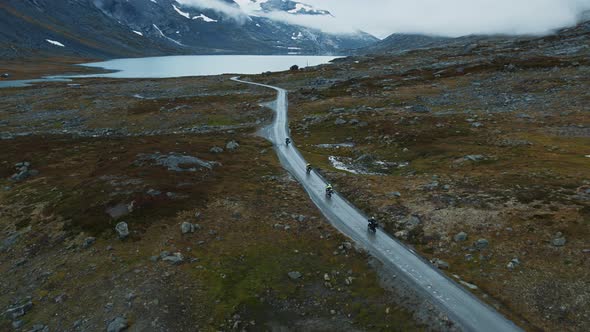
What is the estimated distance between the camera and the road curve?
2192cm

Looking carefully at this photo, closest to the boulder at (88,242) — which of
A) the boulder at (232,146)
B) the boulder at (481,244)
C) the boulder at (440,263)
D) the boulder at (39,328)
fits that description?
the boulder at (39,328)

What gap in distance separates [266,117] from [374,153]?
40.4 meters

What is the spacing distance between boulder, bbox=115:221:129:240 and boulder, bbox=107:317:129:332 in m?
9.98

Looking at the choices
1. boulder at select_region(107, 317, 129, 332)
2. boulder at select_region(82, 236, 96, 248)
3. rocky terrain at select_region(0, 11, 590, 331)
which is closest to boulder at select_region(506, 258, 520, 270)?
rocky terrain at select_region(0, 11, 590, 331)

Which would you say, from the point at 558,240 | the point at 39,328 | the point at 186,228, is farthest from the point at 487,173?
the point at 39,328

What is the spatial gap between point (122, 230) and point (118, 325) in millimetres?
11254

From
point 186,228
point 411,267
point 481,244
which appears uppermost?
point 186,228

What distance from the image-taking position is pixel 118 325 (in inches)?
866

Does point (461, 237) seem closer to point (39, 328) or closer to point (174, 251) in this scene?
point (174, 251)

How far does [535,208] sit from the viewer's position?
31594 millimetres

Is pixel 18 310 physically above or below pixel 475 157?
below

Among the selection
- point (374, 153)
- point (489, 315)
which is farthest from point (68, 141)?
point (489, 315)

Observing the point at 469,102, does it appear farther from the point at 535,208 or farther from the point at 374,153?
the point at 535,208

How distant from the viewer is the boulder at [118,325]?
21.9m
